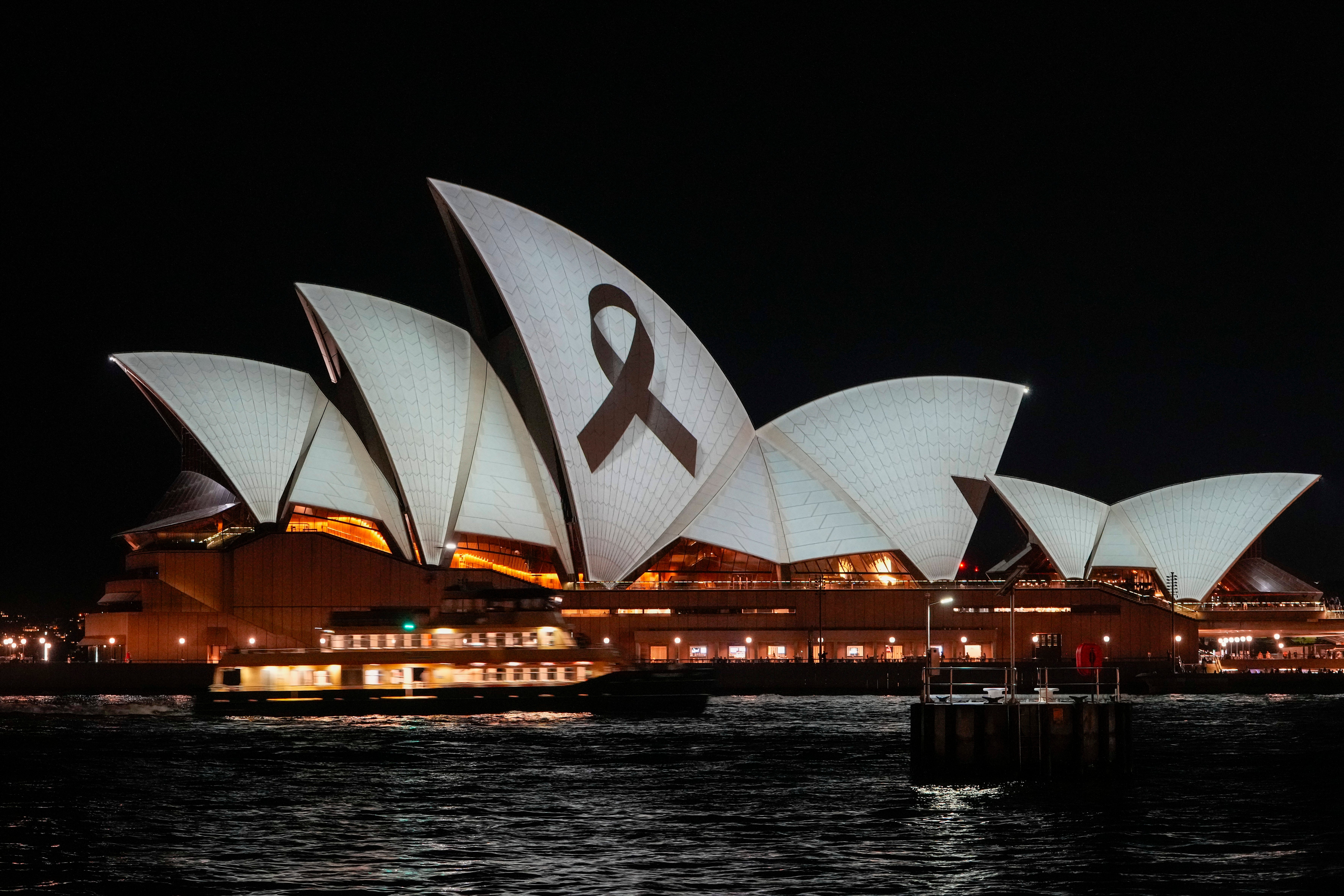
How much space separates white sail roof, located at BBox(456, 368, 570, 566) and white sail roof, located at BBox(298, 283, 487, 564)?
23.0 inches

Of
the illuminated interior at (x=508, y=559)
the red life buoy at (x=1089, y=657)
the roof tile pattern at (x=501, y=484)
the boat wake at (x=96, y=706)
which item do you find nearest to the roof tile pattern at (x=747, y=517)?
the illuminated interior at (x=508, y=559)

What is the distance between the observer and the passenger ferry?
151 ft

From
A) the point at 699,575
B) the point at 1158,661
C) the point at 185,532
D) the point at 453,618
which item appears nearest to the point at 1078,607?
the point at 1158,661

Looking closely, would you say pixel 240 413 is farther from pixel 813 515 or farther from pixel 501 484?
pixel 813 515

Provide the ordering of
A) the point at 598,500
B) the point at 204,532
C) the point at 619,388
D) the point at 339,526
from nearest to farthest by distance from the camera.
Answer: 1. the point at 619,388
2. the point at 339,526
3. the point at 598,500
4. the point at 204,532

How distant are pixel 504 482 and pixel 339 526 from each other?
7.76m

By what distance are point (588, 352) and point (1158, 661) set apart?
3139cm

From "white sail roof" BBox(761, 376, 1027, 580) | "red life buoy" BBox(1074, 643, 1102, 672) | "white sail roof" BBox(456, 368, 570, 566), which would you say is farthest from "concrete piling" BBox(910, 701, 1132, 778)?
"white sail roof" BBox(761, 376, 1027, 580)

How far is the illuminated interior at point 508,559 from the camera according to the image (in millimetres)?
65562

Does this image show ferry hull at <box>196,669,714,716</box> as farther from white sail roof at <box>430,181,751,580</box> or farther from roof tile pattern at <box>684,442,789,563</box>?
roof tile pattern at <box>684,442,789,563</box>

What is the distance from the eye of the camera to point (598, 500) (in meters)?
66.1

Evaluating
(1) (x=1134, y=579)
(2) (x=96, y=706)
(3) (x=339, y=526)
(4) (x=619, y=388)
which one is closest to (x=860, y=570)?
(1) (x=1134, y=579)

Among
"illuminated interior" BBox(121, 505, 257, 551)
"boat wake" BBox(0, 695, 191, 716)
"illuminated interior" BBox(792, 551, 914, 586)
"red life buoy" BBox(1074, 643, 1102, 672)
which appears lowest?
"boat wake" BBox(0, 695, 191, 716)

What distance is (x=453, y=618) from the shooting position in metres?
47.2
